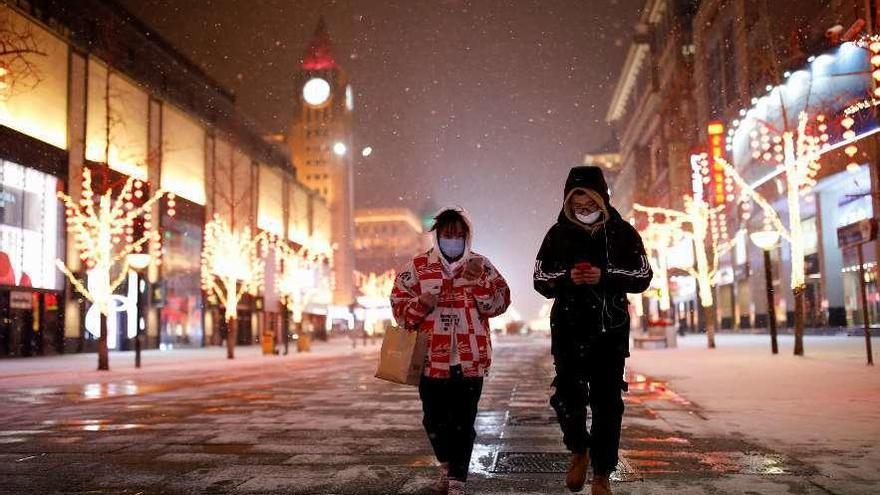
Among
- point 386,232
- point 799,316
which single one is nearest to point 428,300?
point 799,316

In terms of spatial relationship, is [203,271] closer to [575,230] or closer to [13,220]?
[13,220]

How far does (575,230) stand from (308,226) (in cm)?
7280

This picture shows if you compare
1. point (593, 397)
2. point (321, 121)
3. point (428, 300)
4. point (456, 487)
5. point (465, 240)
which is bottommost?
point (456, 487)

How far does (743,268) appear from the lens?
5416 cm

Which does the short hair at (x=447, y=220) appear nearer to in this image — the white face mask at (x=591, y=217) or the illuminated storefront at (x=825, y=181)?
the white face mask at (x=591, y=217)

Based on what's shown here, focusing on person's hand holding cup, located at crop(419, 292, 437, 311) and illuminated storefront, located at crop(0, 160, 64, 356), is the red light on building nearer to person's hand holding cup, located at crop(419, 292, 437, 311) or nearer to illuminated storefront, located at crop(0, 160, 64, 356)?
illuminated storefront, located at crop(0, 160, 64, 356)

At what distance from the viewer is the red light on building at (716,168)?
50406 millimetres

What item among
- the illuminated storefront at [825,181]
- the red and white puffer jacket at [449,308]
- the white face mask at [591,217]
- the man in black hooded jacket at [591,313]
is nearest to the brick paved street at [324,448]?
the man in black hooded jacket at [591,313]

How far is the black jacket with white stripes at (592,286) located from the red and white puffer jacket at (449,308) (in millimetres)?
386

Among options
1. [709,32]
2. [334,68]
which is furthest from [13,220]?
[334,68]

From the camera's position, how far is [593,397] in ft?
15.8

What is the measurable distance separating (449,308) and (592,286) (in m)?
0.95

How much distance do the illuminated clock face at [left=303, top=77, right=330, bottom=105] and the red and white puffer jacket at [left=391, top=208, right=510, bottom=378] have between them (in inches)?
4207

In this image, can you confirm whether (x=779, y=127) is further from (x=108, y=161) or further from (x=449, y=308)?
(x=449, y=308)
